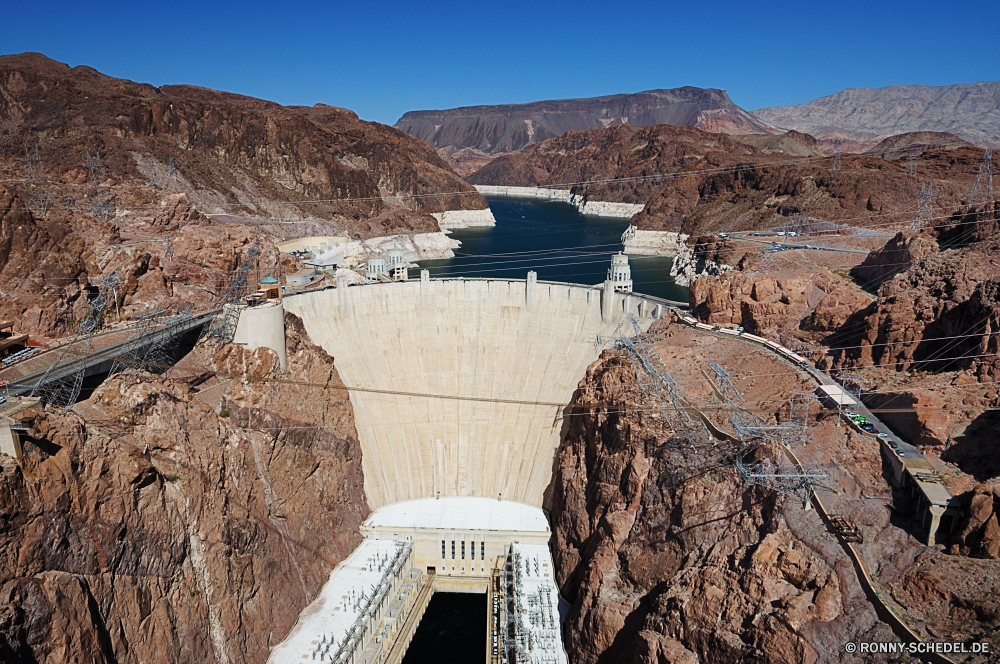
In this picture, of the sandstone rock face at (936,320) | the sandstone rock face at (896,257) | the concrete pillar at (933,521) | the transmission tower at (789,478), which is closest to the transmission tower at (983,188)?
the sandstone rock face at (896,257)

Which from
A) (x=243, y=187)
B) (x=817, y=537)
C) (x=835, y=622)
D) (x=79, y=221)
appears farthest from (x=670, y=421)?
(x=243, y=187)

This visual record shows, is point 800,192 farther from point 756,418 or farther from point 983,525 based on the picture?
point 983,525

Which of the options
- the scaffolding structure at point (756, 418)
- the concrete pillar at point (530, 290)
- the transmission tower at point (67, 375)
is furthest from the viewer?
the concrete pillar at point (530, 290)

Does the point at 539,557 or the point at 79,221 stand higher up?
the point at 79,221

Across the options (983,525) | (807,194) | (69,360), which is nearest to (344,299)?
(69,360)

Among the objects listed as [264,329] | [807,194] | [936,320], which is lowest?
[264,329]

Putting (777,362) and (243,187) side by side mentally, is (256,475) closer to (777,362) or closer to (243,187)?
(777,362)

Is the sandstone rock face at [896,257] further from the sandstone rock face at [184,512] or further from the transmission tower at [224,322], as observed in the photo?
the transmission tower at [224,322]
